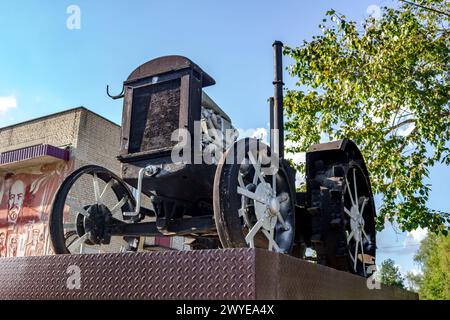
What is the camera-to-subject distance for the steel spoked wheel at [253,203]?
315cm

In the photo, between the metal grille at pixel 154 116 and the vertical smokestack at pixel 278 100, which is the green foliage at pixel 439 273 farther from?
the metal grille at pixel 154 116

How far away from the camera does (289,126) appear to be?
383 inches

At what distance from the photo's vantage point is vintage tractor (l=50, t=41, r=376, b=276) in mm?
3783

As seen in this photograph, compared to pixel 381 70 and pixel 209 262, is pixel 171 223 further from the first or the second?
pixel 381 70

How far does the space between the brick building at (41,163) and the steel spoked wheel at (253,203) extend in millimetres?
12987

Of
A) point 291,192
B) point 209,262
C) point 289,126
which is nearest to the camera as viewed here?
point 209,262

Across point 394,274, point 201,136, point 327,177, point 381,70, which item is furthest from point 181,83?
point 394,274

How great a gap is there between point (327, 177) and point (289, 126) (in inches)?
197

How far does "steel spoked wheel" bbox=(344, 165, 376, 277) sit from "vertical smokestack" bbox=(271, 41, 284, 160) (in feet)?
2.54

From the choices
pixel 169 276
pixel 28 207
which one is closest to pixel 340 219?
pixel 169 276

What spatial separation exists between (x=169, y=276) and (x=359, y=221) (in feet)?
11.1

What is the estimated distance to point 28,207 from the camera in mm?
16500

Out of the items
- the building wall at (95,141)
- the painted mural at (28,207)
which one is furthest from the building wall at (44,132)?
the painted mural at (28,207)
